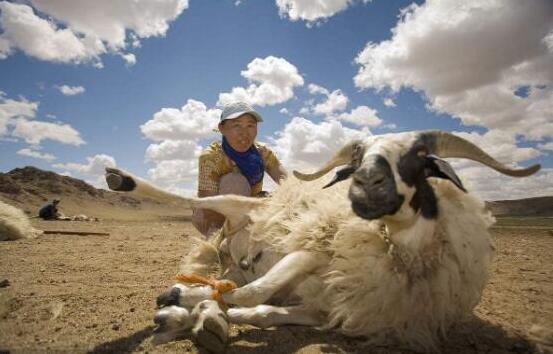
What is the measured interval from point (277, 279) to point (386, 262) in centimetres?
86

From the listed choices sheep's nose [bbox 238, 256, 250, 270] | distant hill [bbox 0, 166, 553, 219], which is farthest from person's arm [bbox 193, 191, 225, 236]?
distant hill [bbox 0, 166, 553, 219]

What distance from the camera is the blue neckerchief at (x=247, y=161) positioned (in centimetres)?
504

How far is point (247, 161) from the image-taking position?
5.06 m

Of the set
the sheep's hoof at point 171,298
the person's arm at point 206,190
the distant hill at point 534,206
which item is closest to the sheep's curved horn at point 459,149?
the sheep's hoof at point 171,298

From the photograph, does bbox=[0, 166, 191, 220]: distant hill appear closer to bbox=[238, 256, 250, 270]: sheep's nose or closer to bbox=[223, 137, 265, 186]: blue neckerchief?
bbox=[223, 137, 265, 186]: blue neckerchief

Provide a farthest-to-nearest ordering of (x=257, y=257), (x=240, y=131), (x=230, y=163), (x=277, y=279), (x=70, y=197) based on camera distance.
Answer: (x=70, y=197) → (x=230, y=163) → (x=240, y=131) → (x=257, y=257) → (x=277, y=279)

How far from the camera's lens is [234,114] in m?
4.85

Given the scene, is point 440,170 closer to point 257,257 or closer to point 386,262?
point 386,262

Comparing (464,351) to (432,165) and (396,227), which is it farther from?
(432,165)

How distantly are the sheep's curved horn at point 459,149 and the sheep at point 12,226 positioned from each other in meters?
9.65

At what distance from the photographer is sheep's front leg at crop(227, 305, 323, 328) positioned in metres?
2.95

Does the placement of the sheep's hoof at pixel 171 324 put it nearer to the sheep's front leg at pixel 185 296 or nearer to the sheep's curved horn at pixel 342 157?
the sheep's front leg at pixel 185 296

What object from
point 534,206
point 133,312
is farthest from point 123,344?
point 534,206

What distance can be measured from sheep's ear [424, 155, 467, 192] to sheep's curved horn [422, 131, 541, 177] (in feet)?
0.59
